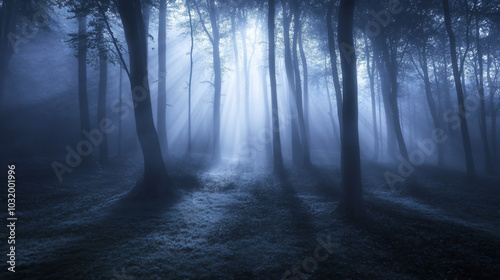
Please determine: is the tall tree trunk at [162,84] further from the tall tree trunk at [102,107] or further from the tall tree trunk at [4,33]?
the tall tree trunk at [4,33]

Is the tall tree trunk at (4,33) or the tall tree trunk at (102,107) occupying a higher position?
the tall tree trunk at (4,33)

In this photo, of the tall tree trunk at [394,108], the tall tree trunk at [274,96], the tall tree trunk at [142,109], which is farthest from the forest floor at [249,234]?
the tall tree trunk at [394,108]

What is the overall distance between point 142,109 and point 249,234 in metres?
5.94

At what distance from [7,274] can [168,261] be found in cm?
251

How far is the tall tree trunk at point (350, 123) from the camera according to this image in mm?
6949

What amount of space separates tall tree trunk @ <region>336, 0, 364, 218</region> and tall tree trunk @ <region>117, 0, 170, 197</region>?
6.36 m

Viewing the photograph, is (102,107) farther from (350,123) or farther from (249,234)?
(350,123)

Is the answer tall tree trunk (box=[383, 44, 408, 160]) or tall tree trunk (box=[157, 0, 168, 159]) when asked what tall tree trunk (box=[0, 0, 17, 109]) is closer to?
tall tree trunk (box=[157, 0, 168, 159])

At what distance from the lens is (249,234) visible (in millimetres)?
6266

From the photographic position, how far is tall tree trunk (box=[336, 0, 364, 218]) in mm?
6949

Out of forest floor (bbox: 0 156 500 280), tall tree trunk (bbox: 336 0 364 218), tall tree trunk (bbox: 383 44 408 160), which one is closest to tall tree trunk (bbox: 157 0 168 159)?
forest floor (bbox: 0 156 500 280)

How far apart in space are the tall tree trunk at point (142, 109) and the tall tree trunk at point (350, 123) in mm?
6360

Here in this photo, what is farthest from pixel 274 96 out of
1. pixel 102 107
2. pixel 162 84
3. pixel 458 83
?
pixel 102 107

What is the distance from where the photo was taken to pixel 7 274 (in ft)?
13.2
